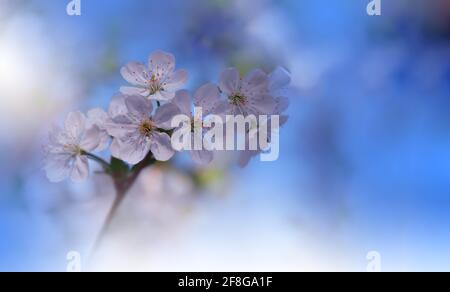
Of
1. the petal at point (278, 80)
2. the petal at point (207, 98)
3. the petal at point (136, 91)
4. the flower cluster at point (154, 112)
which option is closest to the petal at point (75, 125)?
the flower cluster at point (154, 112)

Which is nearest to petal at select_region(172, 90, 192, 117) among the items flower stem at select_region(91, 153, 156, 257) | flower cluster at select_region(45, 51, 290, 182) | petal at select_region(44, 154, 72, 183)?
flower cluster at select_region(45, 51, 290, 182)

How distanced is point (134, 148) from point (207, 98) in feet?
0.49

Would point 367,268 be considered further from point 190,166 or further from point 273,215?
point 190,166

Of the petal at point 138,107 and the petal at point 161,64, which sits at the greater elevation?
the petal at point 161,64

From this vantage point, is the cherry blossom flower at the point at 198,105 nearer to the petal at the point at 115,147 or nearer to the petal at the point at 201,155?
the petal at the point at 201,155

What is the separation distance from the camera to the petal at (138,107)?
0.74m

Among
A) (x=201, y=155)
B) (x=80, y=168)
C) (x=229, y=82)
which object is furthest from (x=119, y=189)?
(x=229, y=82)

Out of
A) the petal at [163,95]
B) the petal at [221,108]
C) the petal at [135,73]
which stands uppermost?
the petal at [135,73]

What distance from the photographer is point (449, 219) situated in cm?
98

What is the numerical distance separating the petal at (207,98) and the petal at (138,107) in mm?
82

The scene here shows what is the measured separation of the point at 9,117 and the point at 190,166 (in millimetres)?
406

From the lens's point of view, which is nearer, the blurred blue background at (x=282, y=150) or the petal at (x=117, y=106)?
the petal at (x=117, y=106)

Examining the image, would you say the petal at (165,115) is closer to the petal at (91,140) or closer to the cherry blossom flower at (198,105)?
the cherry blossom flower at (198,105)

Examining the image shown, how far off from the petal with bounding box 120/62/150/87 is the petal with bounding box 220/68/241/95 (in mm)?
130
